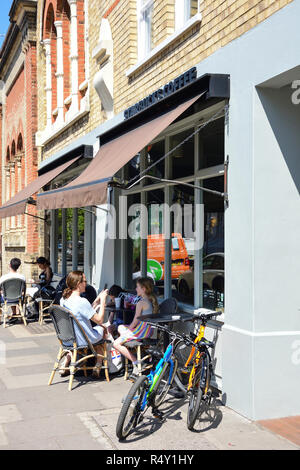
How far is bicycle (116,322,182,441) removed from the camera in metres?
4.84

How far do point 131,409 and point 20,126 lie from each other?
17563mm

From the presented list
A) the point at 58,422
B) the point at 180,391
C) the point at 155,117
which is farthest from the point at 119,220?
the point at 58,422

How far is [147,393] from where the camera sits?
16.7 feet

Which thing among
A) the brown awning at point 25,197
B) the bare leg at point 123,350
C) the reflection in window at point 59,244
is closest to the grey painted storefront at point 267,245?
the bare leg at point 123,350

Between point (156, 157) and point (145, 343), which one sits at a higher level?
point (156, 157)

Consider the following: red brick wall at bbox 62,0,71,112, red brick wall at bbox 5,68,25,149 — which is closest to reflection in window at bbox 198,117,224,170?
red brick wall at bbox 62,0,71,112

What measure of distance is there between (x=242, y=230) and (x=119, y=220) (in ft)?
15.5

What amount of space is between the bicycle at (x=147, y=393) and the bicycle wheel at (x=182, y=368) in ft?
1.39

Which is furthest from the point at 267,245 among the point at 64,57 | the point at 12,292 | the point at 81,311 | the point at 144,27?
the point at 64,57

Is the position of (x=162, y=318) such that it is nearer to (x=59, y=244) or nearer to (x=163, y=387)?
(x=163, y=387)

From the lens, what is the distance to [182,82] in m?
7.01

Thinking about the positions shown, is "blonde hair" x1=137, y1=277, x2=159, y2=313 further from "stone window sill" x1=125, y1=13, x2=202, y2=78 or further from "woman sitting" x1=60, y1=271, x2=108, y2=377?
"stone window sill" x1=125, y1=13, x2=202, y2=78

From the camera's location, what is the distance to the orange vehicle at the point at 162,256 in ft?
25.8

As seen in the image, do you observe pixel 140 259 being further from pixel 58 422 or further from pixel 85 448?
pixel 85 448
